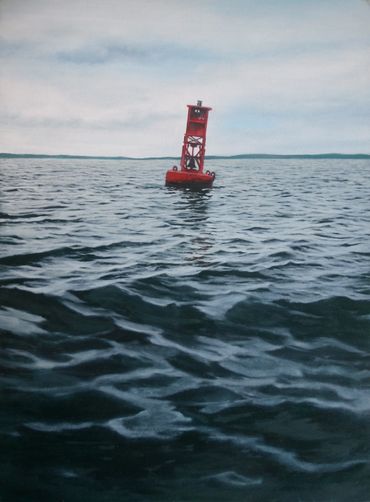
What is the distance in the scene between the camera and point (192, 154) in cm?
1773

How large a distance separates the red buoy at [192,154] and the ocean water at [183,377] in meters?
11.9

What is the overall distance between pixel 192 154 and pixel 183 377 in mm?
16302

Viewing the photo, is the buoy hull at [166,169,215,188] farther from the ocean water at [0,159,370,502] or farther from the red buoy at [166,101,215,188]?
the ocean water at [0,159,370,502]

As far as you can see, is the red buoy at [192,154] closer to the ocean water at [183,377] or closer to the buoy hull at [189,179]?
the buoy hull at [189,179]

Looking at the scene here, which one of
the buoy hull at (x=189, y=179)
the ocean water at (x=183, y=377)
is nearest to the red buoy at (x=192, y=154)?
the buoy hull at (x=189, y=179)

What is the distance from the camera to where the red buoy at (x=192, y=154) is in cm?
1667

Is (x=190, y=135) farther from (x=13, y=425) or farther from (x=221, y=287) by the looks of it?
(x=13, y=425)

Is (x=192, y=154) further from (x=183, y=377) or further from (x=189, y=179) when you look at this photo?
(x=183, y=377)

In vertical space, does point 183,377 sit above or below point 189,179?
below

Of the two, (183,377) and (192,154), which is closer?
(183,377)

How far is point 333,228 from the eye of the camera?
7840 millimetres

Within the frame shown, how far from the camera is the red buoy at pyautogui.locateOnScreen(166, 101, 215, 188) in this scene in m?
16.7

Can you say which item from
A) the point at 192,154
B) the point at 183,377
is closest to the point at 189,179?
the point at 192,154

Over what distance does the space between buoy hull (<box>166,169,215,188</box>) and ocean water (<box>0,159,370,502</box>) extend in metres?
11.7
